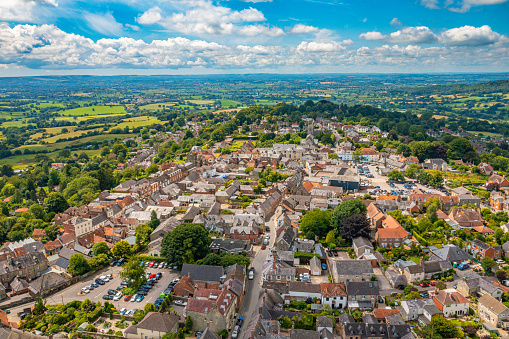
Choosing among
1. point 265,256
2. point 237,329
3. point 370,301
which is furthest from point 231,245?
point 370,301

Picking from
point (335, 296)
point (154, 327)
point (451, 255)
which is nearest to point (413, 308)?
point (335, 296)

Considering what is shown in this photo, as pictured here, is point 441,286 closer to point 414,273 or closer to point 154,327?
point 414,273

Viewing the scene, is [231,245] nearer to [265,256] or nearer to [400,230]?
[265,256]

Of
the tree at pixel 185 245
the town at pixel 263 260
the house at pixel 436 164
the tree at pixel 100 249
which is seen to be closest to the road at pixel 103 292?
the town at pixel 263 260

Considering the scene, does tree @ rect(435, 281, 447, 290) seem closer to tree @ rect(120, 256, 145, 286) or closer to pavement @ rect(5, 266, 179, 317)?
pavement @ rect(5, 266, 179, 317)

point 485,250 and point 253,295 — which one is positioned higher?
point 485,250

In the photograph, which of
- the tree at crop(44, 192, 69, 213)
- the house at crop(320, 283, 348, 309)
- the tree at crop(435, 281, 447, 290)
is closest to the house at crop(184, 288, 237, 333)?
the house at crop(320, 283, 348, 309)
